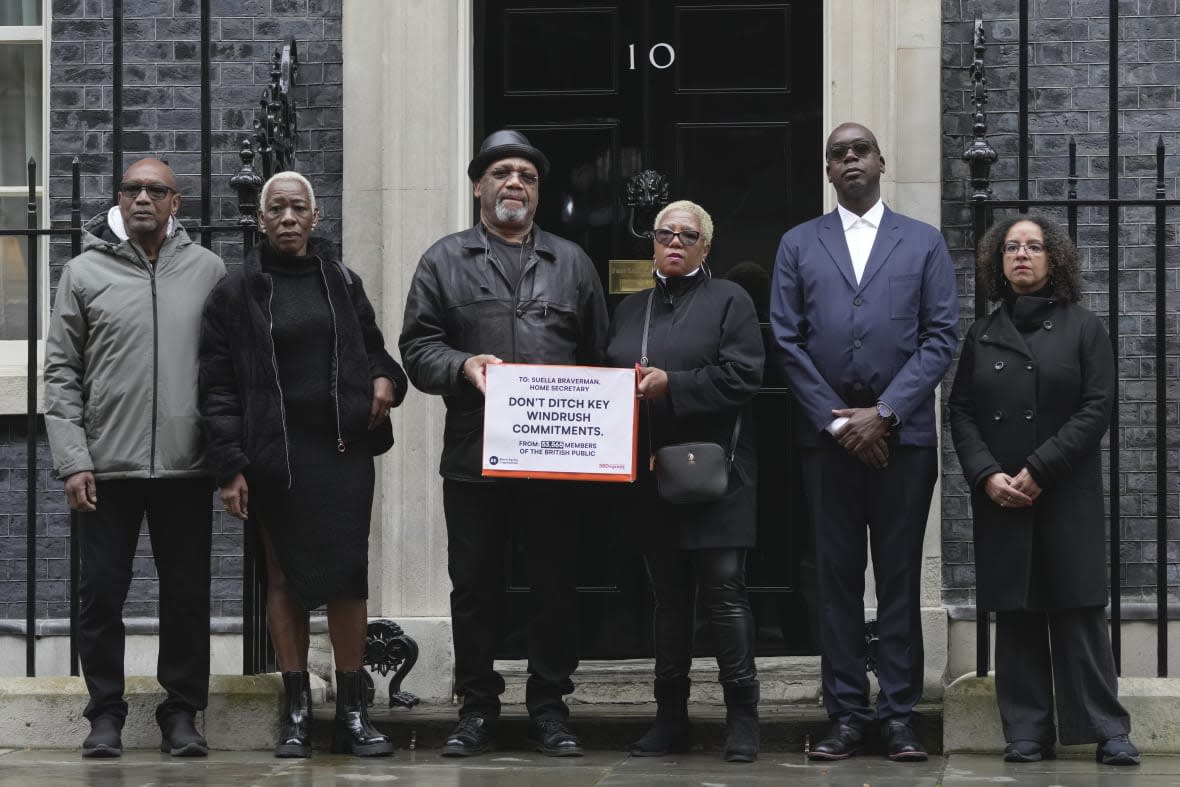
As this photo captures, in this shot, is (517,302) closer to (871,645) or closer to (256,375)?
(256,375)

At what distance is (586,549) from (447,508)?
1.36 metres

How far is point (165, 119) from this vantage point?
8375 millimetres

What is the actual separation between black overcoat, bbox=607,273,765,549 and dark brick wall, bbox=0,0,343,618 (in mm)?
1918

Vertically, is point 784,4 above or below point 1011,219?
above

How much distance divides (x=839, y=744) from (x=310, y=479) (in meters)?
2.04

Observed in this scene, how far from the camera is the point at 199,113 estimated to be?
8.37m

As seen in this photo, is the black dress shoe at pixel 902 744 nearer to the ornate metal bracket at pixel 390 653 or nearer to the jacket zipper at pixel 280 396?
the ornate metal bracket at pixel 390 653

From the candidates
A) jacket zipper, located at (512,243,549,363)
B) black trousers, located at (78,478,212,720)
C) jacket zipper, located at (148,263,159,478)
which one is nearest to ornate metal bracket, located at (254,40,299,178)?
jacket zipper, located at (148,263,159,478)

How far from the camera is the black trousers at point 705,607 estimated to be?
680 centimetres

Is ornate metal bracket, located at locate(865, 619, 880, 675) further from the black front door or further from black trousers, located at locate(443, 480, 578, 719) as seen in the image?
black trousers, located at locate(443, 480, 578, 719)

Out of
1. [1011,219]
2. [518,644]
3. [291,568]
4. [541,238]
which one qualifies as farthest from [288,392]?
[1011,219]

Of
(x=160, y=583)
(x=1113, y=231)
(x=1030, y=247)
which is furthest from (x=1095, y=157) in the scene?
(x=160, y=583)

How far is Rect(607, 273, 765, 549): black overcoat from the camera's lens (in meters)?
6.79

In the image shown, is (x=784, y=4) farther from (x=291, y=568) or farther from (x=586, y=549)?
(x=291, y=568)
